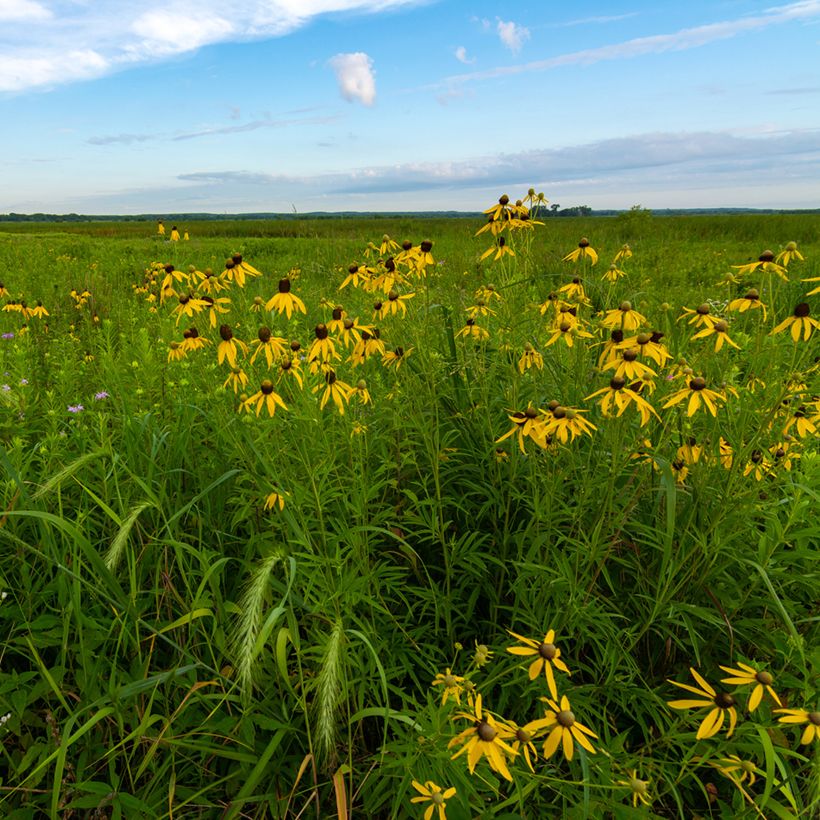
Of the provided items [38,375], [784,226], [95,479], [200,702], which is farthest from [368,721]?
[784,226]

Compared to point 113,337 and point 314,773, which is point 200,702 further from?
point 113,337

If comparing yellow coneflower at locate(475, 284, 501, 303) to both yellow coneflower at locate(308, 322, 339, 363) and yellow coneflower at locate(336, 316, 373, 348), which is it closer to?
yellow coneflower at locate(336, 316, 373, 348)

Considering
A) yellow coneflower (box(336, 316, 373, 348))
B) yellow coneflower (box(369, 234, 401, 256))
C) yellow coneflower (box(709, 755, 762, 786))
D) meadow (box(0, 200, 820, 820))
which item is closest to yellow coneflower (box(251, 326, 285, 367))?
meadow (box(0, 200, 820, 820))

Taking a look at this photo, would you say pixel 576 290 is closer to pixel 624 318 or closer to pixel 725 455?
pixel 624 318

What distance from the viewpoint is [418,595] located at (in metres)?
1.92

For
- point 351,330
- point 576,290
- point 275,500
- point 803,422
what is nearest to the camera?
point 275,500

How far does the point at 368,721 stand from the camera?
5.94ft

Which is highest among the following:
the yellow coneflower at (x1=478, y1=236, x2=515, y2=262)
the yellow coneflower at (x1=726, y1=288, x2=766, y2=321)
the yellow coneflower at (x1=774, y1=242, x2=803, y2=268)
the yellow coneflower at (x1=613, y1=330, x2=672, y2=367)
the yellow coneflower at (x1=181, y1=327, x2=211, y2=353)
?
the yellow coneflower at (x1=478, y1=236, x2=515, y2=262)

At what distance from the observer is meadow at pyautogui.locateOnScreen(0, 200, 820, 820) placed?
1.42m

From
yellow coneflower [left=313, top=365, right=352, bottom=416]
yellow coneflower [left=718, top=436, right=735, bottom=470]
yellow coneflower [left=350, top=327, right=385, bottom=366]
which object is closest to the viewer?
yellow coneflower [left=313, top=365, right=352, bottom=416]

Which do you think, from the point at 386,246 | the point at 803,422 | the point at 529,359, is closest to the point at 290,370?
the point at 529,359

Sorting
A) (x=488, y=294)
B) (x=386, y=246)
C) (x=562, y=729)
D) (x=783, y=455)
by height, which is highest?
(x=386, y=246)

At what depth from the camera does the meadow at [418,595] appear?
1418mm

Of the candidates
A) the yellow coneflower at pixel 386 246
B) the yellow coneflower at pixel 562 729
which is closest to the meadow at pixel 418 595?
the yellow coneflower at pixel 562 729
